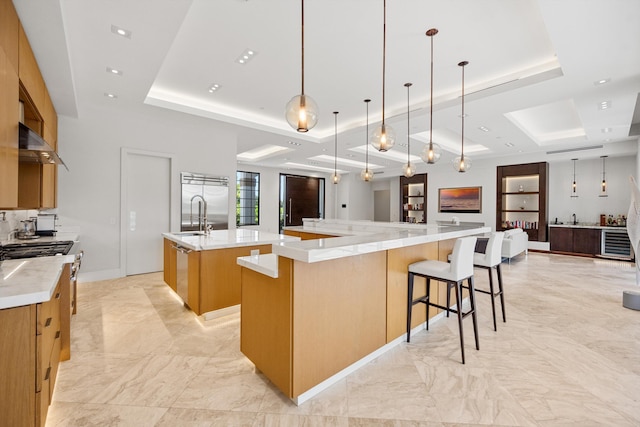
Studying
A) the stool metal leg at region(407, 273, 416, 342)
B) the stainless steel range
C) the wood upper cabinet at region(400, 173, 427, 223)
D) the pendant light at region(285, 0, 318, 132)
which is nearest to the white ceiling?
the pendant light at region(285, 0, 318, 132)

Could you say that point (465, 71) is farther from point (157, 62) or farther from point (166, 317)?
point (166, 317)

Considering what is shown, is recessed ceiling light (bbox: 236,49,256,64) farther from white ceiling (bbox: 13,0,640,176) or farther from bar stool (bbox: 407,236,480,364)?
bar stool (bbox: 407,236,480,364)

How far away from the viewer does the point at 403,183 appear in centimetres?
1170

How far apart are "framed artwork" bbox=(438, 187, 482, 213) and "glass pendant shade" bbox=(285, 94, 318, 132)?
8623 mm

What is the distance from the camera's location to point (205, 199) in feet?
19.0

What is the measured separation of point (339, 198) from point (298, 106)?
1048 centimetres

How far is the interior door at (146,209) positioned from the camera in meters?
5.07

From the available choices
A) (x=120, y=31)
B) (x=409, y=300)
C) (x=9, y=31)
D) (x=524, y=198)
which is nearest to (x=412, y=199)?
(x=524, y=198)

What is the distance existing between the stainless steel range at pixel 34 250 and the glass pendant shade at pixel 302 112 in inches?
86.7

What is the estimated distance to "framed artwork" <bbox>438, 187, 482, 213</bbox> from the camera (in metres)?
9.41

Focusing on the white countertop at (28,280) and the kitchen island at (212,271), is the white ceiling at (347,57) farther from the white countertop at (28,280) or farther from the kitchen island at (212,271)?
the kitchen island at (212,271)

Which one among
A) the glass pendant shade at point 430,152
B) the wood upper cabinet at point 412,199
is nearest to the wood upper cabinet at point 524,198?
the wood upper cabinet at point 412,199

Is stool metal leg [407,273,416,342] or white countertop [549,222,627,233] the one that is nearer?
stool metal leg [407,273,416,342]

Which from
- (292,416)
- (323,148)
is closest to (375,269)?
(292,416)
